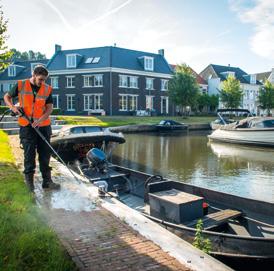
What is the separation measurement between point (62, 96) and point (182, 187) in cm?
4351

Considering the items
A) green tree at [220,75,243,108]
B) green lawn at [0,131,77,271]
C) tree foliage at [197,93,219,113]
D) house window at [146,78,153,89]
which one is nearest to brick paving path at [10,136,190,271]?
green lawn at [0,131,77,271]

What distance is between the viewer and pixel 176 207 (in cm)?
599

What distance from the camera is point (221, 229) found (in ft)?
20.4

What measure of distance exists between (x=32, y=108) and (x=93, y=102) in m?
41.4

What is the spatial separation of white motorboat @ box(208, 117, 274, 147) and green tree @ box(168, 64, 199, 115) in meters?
18.8

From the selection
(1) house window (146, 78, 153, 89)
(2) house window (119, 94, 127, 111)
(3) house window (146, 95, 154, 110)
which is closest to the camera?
(2) house window (119, 94, 127, 111)

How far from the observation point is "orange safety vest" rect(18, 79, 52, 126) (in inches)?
240

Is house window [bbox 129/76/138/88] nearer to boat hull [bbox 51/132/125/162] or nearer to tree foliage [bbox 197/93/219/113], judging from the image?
tree foliage [bbox 197/93/219/113]

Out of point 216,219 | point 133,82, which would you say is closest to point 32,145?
point 216,219

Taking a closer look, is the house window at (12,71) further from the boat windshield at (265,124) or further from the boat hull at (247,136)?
the boat windshield at (265,124)

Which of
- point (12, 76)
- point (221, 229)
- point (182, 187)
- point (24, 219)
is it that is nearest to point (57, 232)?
point (24, 219)

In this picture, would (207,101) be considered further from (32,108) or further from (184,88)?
(32,108)

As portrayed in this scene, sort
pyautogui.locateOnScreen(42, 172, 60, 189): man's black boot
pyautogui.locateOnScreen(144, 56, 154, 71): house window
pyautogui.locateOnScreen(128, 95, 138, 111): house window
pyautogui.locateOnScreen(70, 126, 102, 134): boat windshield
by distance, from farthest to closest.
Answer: pyautogui.locateOnScreen(144, 56, 154, 71): house window < pyautogui.locateOnScreen(128, 95, 138, 111): house window < pyautogui.locateOnScreen(70, 126, 102, 134): boat windshield < pyautogui.locateOnScreen(42, 172, 60, 189): man's black boot

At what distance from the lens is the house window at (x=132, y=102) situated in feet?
159
